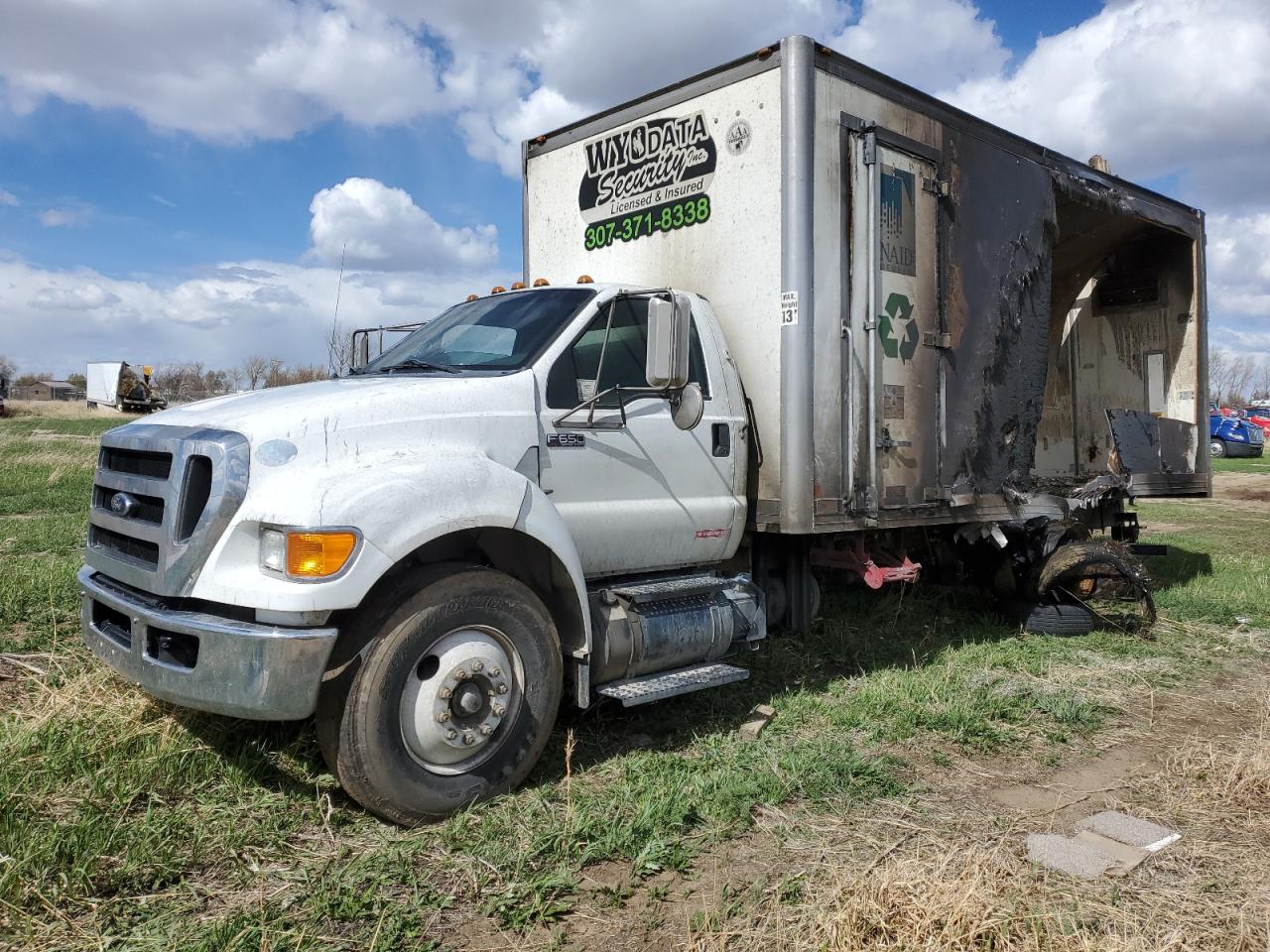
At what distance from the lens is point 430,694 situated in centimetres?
380

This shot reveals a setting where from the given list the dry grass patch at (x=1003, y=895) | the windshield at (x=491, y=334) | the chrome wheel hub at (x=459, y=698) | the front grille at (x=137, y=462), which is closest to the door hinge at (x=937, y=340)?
the windshield at (x=491, y=334)

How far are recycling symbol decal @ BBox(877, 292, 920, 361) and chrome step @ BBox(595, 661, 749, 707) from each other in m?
2.39

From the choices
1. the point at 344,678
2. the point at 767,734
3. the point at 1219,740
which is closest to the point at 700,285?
the point at 767,734

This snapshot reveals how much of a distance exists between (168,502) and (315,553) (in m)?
0.69

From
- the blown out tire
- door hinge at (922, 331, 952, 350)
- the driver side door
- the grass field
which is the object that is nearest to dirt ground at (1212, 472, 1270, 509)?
door hinge at (922, 331, 952, 350)

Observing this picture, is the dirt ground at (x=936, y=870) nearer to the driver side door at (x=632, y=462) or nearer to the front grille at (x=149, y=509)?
the driver side door at (x=632, y=462)

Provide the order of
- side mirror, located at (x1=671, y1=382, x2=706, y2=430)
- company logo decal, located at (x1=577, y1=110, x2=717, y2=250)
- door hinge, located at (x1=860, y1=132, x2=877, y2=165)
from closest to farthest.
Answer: side mirror, located at (x1=671, y1=382, x2=706, y2=430)
door hinge, located at (x1=860, y1=132, x2=877, y2=165)
company logo decal, located at (x1=577, y1=110, x2=717, y2=250)

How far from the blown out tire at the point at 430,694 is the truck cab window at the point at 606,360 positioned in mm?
1065

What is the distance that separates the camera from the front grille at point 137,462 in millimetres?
3857

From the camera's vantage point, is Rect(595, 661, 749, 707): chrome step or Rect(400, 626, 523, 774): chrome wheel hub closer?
Rect(400, 626, 523, 774): chrome wheel hub

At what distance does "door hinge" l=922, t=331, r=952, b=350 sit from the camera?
20.8ft

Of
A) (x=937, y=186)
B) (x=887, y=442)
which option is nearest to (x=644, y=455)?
(x=887, y=442)

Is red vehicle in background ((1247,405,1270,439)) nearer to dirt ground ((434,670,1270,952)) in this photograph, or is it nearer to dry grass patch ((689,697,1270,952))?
dirt ground ((434,670,1270,952))

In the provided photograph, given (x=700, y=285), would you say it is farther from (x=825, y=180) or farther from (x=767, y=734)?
(x=767, y=734)
